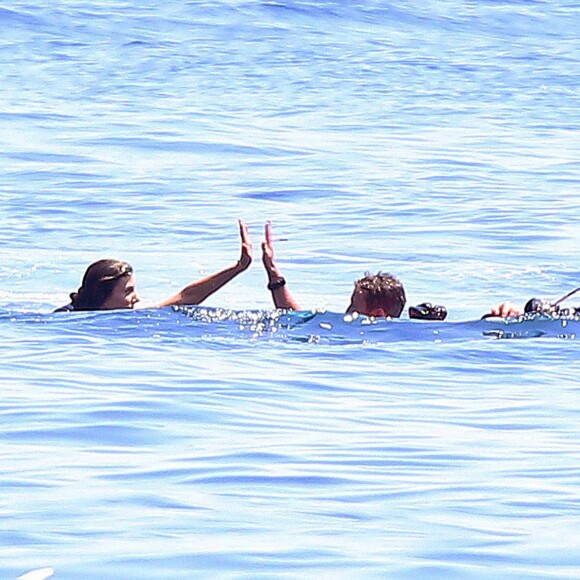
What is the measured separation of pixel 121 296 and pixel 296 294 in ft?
11.8

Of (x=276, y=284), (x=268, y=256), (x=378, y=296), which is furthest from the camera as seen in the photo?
(x=276, y=284)

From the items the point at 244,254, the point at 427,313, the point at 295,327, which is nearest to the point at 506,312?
the point at 427,313

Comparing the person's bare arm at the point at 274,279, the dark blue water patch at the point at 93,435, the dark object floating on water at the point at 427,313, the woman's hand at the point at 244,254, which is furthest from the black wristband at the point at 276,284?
the dark blue water patch at the point at 93,435

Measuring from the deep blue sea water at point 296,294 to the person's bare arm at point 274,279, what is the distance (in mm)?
224

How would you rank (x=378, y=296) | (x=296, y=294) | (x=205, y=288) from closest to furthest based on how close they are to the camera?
(x=378, y=296), (x=205, y=288), (x=296, y=294)

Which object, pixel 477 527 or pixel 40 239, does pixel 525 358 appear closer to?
pixel 477 527

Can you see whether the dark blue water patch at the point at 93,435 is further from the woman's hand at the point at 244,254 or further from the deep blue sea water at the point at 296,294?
the woman's hand at the point at 244,254

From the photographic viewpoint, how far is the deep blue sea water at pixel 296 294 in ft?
20.6

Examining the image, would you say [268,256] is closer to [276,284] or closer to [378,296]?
[276,284]

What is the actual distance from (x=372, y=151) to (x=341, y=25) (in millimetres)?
15032

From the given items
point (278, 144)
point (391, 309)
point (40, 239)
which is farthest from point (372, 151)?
point (391, 309)

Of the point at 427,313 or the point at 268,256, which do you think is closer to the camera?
the point at 268,256

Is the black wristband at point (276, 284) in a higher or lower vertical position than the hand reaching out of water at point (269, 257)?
lower

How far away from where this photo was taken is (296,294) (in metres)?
15.1
